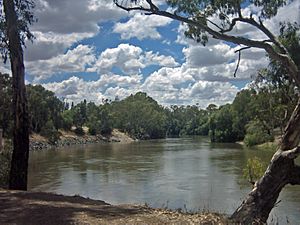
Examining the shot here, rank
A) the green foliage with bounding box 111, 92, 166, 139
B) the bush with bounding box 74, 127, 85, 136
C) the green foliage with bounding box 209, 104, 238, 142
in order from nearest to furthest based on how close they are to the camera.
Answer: the green foliage with bounding box 209, 104, 238, 142 → the bush with bounding box 74, 127, 85, 136 → the green foliage with bounding box 111, 92, 166, 139

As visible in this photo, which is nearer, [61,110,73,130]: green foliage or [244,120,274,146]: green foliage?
[244,120,274,146]: green foliage

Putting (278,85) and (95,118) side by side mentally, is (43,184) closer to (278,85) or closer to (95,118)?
(278,85)

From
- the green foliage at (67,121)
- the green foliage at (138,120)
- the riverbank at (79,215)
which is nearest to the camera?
the riverbank at (79,215)

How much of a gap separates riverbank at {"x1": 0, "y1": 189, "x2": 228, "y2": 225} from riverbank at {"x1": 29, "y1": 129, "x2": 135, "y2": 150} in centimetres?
5473

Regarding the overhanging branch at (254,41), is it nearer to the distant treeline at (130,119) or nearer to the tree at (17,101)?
the tree at (17,101)

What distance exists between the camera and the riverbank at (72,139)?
216 feet

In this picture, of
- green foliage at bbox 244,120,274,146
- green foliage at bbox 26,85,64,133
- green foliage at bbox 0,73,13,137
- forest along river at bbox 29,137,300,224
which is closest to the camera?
forest along river at bbox 29,137,300,224

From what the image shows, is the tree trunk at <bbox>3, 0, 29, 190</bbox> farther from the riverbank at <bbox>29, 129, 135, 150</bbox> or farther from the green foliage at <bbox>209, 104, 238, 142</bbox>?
the green foliage at <bbox>209, 104, 238, 142</bbox>

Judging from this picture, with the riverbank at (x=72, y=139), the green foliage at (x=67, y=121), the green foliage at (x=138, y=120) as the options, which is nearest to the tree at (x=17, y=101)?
the riverbank at (x=72, y=139)

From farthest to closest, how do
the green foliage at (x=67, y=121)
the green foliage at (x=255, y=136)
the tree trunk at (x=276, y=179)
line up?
the green foliage at (x=67, y=121) < the green foliage at (x=255, y=136) < the tree trunk at (x=276, y=179)

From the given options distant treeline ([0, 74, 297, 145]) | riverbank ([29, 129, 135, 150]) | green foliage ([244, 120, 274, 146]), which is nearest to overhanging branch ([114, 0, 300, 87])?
distant treeline ([0, 74, 297, 145])

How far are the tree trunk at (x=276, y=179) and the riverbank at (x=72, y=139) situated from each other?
2178 inches

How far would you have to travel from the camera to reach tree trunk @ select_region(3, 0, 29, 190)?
1025cm

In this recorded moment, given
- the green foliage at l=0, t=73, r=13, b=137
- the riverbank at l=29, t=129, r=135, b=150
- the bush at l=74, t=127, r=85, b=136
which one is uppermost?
the green foliage at l=0, t=73, r=13, b=137
